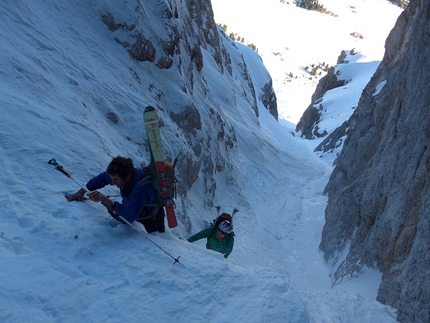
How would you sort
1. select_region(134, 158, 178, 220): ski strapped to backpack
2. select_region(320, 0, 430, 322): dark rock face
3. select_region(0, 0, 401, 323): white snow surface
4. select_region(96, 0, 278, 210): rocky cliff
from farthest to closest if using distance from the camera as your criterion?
select_region(96, 0, 278, 210): rocky cliff
select_region(320, 0, 430, 322): dark rock face
select_region(134, 158, 178, 220): ski strapped to backpack
select_region(0, 0, 401, 323): white snow surface

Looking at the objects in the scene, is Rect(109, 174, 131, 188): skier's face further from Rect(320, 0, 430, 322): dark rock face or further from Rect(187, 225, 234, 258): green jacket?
Rect(320, 0, 430, 322): dark rock face

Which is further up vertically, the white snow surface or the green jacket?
the white snow surface

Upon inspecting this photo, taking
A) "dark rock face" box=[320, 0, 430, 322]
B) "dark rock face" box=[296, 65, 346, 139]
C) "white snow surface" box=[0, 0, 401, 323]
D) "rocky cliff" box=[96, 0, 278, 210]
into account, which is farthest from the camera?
"dark rock face" box=[296, 65, 346, 139]

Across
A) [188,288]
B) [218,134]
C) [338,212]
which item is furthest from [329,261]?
[188,288]

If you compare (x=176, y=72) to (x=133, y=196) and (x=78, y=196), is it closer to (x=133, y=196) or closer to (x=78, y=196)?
(x=78, y=196)

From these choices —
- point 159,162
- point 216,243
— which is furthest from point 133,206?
point 216,243

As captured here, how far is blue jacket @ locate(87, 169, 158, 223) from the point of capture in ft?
17.8

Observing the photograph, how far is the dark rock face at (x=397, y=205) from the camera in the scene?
24.1 ft

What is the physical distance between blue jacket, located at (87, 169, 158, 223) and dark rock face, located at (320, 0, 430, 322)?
5.47 m

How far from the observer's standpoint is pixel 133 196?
18.1 ft

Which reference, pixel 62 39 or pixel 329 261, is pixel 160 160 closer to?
pixel 62 39

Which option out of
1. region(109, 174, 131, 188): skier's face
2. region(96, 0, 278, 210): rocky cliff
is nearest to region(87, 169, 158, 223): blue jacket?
region(109, 174, 131, 188): skier's face

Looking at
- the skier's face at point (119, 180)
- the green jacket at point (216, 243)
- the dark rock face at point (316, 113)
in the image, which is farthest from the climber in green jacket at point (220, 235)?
the dark rock face at point (316, 113)

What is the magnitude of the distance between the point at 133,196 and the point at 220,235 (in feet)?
10.7
